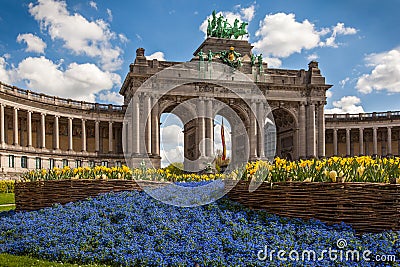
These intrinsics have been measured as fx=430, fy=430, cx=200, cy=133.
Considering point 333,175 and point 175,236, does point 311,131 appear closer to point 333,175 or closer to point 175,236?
point 333,175

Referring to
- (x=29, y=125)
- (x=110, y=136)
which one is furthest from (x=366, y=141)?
(x=29, y=125)

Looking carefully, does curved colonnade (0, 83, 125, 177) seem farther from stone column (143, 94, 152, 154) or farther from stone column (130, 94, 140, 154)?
stone column (143, 94, 152, 154)

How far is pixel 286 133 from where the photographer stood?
93.1 meters

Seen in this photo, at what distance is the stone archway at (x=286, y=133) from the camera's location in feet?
283

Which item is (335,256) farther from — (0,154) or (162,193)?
(0,154)

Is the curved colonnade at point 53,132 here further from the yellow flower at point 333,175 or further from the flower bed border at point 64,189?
the yellow flower at point 333,175

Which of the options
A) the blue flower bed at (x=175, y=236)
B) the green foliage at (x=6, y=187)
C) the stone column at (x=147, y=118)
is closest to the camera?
the blue flower bed at (x=175, y=236)

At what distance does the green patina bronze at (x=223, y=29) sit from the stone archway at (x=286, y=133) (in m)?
17.3

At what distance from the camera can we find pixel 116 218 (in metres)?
16.5

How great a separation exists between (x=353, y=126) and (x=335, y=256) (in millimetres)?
84722

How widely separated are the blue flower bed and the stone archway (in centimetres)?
7066

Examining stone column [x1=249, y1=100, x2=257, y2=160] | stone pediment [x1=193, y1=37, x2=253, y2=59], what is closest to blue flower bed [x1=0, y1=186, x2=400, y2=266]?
stone column [x1=249, y1=100, x2=257, y2=160]

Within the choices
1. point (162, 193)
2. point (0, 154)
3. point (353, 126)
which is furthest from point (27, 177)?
point (353, 126)

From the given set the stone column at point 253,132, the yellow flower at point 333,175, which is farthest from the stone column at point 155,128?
the yellow flower at point 333,175
